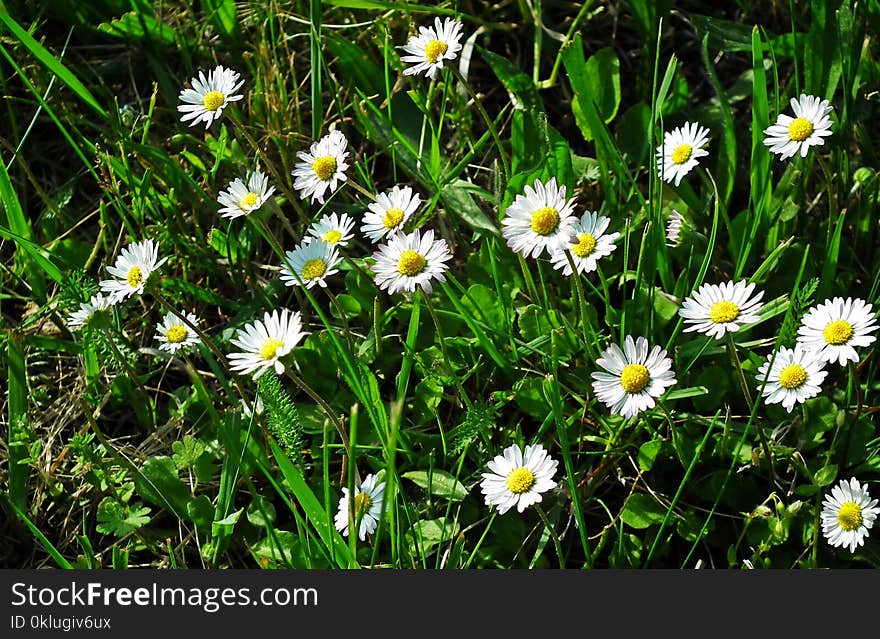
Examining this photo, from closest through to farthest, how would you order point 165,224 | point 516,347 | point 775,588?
1. point 775,588
2. point 516,347
3. point 165,224

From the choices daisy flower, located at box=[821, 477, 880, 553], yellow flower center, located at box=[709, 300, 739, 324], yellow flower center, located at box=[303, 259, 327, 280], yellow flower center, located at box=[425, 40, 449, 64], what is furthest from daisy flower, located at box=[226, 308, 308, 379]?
daisy flower, located at box=[821, 477, 880, 553]

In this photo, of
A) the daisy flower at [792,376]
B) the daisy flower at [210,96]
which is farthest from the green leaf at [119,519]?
the daisy flower at [792,376]

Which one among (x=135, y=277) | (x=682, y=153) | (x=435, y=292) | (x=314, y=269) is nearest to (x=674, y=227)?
(x=682, y=153)

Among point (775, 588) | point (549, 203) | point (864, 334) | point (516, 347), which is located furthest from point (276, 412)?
point (864, 334)

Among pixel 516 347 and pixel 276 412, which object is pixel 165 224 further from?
pixel 516 347

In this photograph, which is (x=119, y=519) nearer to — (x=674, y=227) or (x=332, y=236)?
(x=332, y=236)

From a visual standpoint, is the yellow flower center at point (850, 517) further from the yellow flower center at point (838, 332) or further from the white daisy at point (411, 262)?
the white daisy at point (411, 262)
